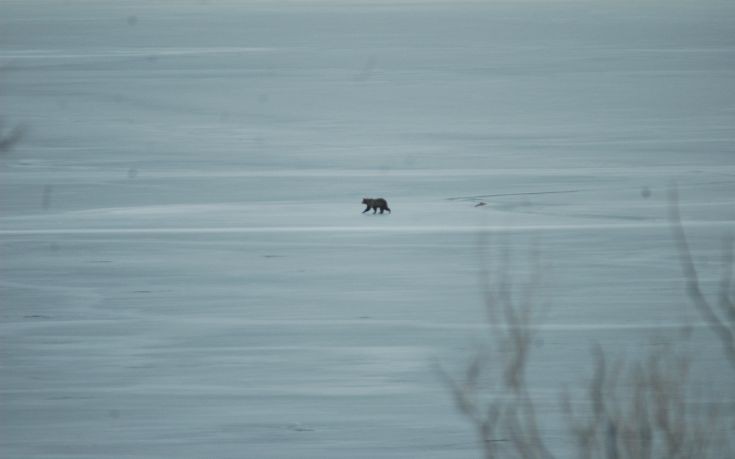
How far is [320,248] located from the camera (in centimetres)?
1384

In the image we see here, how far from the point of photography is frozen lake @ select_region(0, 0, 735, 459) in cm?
884

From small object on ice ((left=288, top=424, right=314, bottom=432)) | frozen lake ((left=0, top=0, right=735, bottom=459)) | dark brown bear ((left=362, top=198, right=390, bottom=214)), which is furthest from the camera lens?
dark brown bear ((left=362, top=198, right=390, bottom=214))

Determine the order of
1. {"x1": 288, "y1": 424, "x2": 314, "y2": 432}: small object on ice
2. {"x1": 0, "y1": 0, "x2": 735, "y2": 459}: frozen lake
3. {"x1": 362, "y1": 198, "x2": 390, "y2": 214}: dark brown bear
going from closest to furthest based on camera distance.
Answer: {"x1": 288, "y1": 424, "x2": 314, "y2": 432}: small object on ice, {"x1": 0, "y1": 0, "x2": 735, "y2": 459}: frozen lake, {"x1": 362, "y1": 198, "x2": 390, "y2": 214}: dark brown bear

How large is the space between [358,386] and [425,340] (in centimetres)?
125

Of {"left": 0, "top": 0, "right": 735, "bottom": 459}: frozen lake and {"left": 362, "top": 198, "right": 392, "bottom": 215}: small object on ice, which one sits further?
{"left": 362, "top": 198, "right": 392, "bottom": 215}: small object on ice

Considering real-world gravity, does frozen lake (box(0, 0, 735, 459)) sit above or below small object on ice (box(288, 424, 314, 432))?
above

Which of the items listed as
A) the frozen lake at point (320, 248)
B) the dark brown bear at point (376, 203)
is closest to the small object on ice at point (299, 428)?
the frozen lake at point (320, 248)

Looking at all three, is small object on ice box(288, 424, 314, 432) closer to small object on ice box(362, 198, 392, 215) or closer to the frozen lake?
the frozen lake

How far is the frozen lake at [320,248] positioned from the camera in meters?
8.84

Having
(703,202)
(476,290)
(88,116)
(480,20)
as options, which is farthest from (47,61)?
(480,20)

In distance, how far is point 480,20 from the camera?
7581cm

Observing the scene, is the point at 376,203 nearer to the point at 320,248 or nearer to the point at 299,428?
the point at 320,248

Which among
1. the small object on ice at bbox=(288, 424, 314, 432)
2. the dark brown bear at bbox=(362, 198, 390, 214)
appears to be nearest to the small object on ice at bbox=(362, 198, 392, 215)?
the dark brown bear at bbox=(362, 198, 390, 214)

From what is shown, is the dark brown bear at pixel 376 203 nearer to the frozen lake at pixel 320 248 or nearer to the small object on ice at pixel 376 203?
the small object on ice at pixel 376 203
